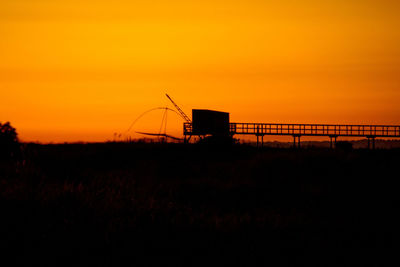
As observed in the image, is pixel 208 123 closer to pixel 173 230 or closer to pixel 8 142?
pixel 173 230

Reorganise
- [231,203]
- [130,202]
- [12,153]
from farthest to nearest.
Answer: [231,203] → [130,202] → [12,153]

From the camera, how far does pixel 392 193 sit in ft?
71.3

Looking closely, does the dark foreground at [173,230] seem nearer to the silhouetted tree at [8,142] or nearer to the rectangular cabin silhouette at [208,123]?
the silhouetted tree at [8,142]

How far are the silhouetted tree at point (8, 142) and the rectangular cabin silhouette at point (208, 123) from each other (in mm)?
45839

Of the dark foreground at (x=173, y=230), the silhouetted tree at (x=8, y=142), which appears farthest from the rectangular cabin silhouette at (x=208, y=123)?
the silhouetted tree at (x=8, y=142)

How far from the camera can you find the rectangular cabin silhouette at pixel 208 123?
2212 inches

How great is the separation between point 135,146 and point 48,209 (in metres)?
30.2

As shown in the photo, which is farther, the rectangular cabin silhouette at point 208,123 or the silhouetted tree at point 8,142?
the rectangular cabin silhouette at point 208,123

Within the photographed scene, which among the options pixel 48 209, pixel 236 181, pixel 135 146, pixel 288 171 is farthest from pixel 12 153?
pixel 135 146

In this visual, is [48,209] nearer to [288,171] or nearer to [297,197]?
[297,197]

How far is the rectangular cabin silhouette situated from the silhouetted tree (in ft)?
150

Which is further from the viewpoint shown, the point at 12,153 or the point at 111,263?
the point at 12,153

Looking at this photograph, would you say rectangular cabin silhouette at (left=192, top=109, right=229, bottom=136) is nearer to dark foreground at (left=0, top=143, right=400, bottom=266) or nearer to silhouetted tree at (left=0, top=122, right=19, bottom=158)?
dark foreground at (left=0, top=143, right=400, bottom=266)

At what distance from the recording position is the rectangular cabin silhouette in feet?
184
